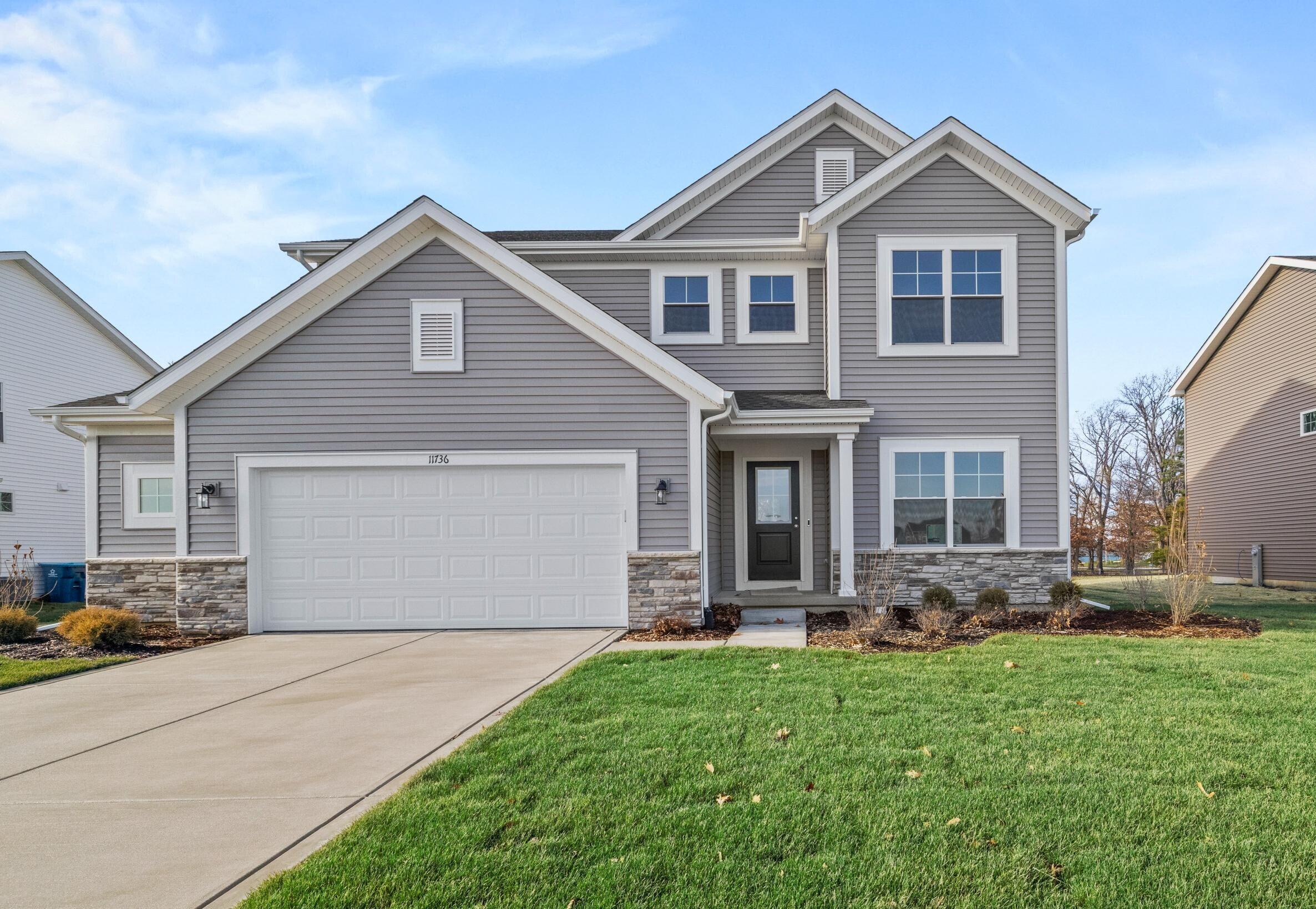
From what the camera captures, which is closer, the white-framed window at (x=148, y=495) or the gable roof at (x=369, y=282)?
the gable roof at (x=369, y=282)

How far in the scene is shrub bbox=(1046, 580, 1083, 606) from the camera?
11375mm

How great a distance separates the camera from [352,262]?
1119 centimetres

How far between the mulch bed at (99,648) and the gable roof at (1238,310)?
20.6 m

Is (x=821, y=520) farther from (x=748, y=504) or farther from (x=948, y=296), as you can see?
(x=948, y=296)

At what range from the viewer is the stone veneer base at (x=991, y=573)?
504 inches

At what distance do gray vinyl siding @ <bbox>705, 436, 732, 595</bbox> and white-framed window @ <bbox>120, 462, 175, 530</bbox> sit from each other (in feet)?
26.1

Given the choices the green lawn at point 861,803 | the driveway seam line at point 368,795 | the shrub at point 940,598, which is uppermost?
the shrub at point 940,598

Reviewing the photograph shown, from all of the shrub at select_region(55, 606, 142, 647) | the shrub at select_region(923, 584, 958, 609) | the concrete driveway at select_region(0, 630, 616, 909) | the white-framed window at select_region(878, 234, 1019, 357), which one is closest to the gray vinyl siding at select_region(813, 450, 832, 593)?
the white-framed window at select_region(878, 234, 1019, 357)

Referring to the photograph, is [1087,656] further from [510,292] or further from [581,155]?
[581,155]

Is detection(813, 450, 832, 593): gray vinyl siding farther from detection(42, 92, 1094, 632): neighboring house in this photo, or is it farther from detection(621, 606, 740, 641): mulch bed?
detection(621, 606, 740, 641): mulch bed

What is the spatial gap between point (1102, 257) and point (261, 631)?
1085 inches

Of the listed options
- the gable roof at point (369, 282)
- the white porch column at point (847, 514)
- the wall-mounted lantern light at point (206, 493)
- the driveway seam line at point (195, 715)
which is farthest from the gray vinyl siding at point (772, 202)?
the driveway seam line at point (195, 715)

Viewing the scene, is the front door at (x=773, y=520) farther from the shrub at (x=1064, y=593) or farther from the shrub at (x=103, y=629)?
the shrub at (x=103, y=629)

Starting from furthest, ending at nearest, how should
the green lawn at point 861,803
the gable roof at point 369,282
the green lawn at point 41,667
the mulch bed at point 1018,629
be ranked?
the gable roof at point 369,282
the mulch bed at point 1018,629
the green lawn at point 41,667
the green lawn at point 861,803
